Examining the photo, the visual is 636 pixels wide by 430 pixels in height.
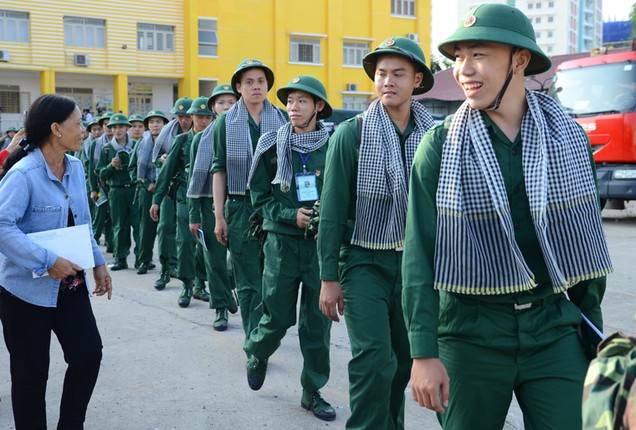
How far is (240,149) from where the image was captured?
238 inches

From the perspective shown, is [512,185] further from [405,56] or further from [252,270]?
[252,270]

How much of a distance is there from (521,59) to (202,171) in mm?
4888

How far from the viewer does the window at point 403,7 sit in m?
46.4

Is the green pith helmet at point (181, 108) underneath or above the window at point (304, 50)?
underneath

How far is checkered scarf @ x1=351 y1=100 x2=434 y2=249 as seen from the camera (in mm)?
3916

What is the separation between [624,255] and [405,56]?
309 inches

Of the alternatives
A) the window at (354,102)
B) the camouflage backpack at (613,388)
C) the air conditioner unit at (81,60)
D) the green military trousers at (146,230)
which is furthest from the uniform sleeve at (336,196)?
the window at (354,102)

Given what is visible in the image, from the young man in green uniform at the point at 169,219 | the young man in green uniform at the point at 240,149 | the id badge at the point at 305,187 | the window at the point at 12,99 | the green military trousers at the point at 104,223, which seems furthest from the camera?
the window at the point at 12,99

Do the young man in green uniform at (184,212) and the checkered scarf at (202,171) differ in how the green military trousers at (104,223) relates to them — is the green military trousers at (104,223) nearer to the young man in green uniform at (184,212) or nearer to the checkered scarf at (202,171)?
the young man in green uniform at (184,212)

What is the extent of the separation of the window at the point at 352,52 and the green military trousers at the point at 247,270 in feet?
130

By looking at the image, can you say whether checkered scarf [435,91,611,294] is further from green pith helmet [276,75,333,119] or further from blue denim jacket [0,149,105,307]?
green pith helmet [276,75,333,119]

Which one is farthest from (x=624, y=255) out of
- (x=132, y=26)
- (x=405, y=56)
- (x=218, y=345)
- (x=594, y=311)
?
(x=132, y=26)

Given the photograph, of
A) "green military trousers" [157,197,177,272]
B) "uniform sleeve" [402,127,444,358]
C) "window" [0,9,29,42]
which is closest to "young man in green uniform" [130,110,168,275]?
"green military trousers" [157,197,177,272]

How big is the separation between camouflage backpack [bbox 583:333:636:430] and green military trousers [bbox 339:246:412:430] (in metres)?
2.03
